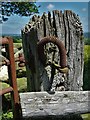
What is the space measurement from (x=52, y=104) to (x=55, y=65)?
0.24m

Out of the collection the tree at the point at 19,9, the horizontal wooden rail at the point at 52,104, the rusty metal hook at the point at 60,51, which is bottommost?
the horizontal wooden rail at the point at 52,104

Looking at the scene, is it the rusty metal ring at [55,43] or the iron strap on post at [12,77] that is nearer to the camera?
the rusty metal ring at [55,43]

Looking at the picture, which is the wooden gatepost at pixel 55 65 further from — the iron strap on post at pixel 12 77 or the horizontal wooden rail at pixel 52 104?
the iron strap on post at pixel 12 77

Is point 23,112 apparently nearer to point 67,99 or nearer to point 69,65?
point 67,99

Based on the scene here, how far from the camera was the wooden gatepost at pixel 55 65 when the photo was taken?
190 centimetres

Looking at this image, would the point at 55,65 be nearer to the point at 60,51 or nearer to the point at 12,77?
the point at 60,51

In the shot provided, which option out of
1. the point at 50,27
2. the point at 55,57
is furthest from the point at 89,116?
the point at 50,27

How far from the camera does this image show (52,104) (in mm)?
1902

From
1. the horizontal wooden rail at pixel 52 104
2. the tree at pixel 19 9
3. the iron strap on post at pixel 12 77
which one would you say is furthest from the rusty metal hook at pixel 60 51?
the tree at pixel 19 9

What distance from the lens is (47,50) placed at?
196 cm

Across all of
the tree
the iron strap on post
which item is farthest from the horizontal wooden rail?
the tree

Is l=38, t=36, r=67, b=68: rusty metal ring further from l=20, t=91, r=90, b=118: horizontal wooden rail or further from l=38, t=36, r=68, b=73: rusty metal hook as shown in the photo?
l=20, t=91, r=90, b=118: horizontal wooden rail

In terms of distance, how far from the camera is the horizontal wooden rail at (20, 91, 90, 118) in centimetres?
189

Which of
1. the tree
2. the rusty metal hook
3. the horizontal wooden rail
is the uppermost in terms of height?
the tree
